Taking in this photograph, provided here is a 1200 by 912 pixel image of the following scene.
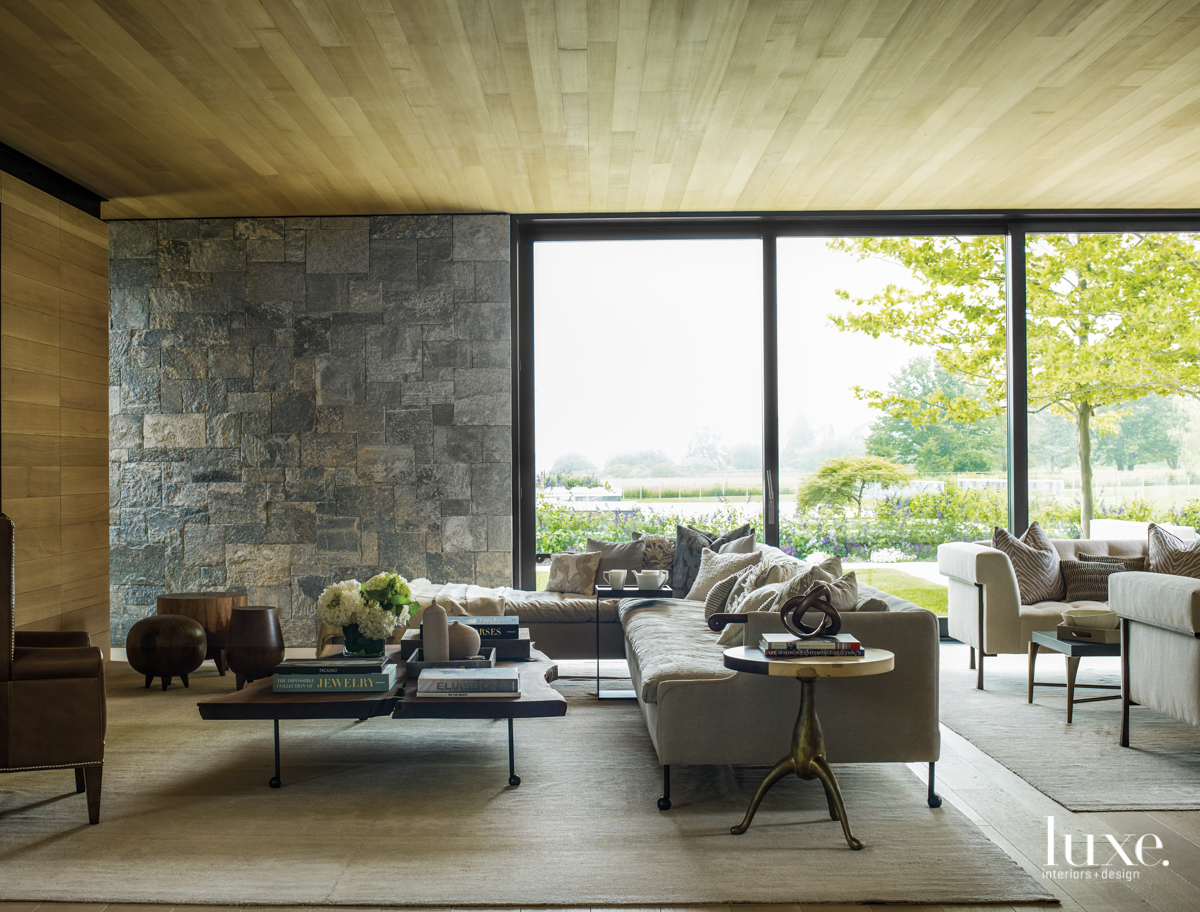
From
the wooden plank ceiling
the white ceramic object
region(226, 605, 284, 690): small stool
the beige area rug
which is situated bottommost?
the beige area rug

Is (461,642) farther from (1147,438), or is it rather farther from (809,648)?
(1147,438)

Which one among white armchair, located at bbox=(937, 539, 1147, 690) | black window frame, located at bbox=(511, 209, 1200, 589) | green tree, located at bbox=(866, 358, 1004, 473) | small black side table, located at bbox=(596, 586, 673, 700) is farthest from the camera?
green tree, located at bbox=(866, 358, 1004, 473)

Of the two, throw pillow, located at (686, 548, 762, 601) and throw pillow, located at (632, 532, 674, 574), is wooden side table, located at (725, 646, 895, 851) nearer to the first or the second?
throw pillow, located at (686, 548, 762, 601)

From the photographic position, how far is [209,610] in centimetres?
511

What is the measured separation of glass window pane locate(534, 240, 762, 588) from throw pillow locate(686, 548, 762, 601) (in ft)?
3.42

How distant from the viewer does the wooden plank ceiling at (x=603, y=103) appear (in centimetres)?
340

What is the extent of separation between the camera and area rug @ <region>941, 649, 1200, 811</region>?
3.16m

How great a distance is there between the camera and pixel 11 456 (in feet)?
15.6

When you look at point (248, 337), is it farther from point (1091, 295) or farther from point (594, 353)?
point (1091, 295)

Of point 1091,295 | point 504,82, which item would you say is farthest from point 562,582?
point 1091,295

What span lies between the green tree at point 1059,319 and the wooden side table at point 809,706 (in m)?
3.80

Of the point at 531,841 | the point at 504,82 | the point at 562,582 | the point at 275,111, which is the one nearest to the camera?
the point at 531,841

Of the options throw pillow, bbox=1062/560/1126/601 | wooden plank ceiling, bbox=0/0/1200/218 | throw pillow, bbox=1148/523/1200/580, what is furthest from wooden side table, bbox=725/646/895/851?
throw pillow, bbox=1062/560/1126/601

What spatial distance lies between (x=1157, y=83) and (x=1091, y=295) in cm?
245
